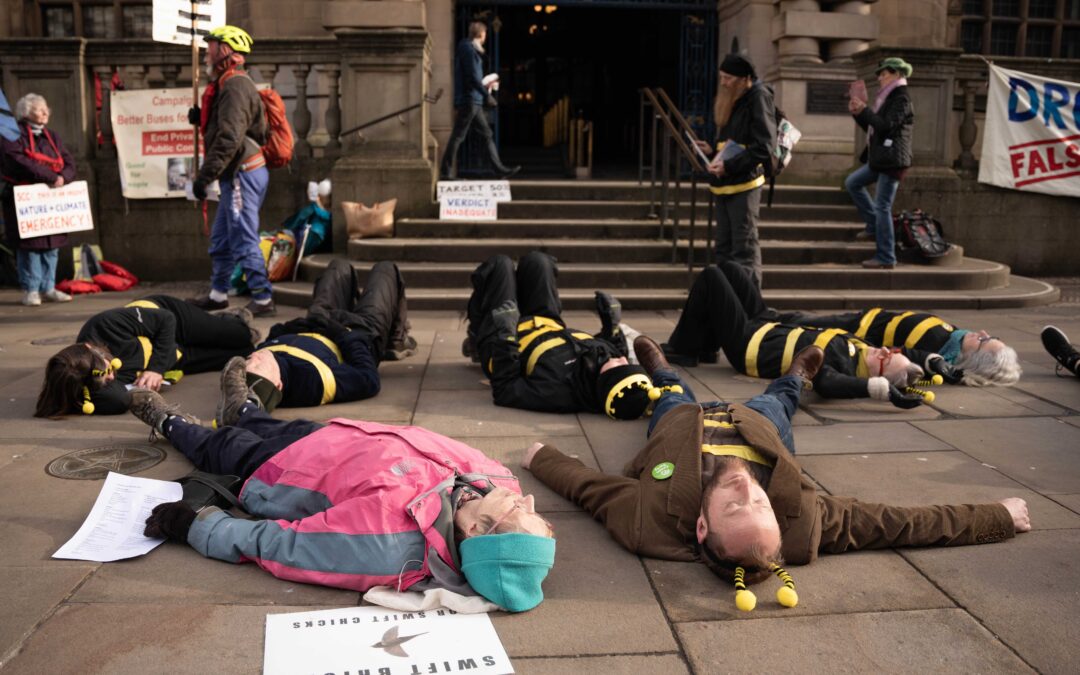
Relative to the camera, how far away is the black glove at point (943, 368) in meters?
5.72

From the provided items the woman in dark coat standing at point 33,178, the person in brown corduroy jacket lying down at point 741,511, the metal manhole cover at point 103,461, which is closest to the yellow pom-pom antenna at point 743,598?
the person in brown corduroy jacket lying down at point 741,511

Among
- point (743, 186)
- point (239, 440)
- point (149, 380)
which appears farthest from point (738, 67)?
point (239, 440)

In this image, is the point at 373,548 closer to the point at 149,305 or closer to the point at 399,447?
the point at 399,447

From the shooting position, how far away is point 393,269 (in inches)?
259

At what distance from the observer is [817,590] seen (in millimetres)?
3117

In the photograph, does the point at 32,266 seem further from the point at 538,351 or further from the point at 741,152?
the point at 741,152

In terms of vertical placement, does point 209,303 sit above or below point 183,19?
below

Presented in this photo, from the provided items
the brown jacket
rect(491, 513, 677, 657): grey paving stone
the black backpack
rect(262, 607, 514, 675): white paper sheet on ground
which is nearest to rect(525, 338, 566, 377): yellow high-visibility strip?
the brown jacket

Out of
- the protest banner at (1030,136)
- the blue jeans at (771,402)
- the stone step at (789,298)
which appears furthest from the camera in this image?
the protest banner at (1030,136)

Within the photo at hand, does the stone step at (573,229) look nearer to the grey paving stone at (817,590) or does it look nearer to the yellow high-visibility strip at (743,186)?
the yellow high-visibility strip at (743,186)

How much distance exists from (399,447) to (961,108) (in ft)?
36.6

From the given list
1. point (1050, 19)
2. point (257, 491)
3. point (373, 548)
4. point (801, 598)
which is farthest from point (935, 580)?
point (1050, 19)

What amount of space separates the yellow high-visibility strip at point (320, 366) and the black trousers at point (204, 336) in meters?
0.88

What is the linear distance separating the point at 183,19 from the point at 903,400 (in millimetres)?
6719
